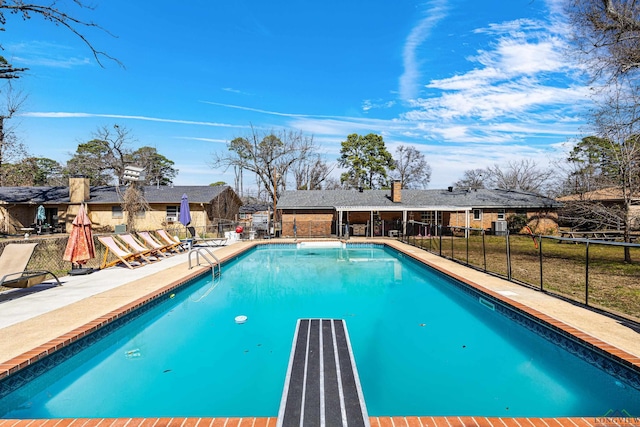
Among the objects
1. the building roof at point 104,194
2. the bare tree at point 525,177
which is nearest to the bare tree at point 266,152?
the building roof at point 104,194

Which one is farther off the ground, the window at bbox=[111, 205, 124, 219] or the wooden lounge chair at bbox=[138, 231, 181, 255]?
the window at bbox=[111, 205, 124, 219]

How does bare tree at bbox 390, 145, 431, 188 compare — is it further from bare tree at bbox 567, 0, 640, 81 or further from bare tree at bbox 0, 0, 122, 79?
bare tree at bbox 0, 0, 122, 79

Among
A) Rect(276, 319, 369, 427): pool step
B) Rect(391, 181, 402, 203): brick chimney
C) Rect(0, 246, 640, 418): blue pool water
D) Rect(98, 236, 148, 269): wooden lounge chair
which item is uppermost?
Rect(391, 181, 402, 203): brick chimney

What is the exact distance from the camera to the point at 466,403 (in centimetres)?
360

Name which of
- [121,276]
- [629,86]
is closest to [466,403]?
[121,276]

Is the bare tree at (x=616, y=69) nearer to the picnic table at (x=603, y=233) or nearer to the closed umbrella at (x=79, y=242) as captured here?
the picnic table at (x=603, y=233)

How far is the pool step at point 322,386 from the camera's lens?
103 inches

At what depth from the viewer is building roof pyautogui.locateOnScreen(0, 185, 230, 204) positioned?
79.2 feet

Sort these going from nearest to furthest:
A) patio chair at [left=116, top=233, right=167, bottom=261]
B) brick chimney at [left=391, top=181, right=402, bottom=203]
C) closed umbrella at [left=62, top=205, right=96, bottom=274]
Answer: closed umbrella at [left=62, top=205, right=96, bottom=274]
patio chair at [left=116, top=233, right=167, bottom=261]
brick chimney at [left=391, top=181, right=402, bottom=203]

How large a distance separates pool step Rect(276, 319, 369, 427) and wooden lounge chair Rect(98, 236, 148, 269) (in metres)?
7.85

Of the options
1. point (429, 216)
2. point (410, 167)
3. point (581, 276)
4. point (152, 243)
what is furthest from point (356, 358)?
point (410, 167)

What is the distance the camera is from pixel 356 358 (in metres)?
4.71

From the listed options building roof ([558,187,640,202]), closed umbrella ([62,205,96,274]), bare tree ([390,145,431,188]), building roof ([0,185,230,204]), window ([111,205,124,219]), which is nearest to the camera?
closed umbrella ([62,205,96,274])

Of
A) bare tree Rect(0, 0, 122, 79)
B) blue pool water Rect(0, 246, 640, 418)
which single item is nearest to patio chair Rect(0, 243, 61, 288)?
blue pool water Rect(0, 246, 640, 418)
